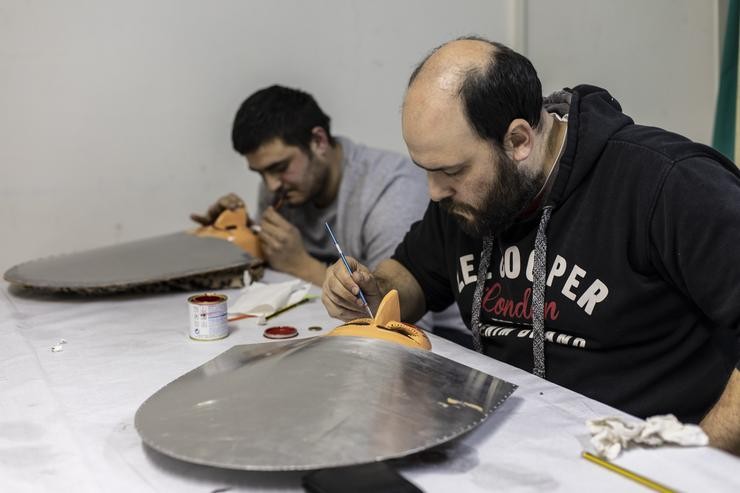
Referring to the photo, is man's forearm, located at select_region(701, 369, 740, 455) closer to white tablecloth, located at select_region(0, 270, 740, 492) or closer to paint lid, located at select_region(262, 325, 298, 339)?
white tablecloth, located at select_region(0, 270, 740, 492)

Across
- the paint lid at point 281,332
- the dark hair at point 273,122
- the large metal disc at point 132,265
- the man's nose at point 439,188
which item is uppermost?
the dark hair at point 273,122

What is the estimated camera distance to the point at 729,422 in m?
0.99

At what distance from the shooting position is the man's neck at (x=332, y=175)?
2092 millimetres

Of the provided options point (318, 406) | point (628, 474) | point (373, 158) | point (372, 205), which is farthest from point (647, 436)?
point (373, 158)

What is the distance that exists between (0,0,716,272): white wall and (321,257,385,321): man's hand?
47.8 inches

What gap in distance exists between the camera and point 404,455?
2.68ft

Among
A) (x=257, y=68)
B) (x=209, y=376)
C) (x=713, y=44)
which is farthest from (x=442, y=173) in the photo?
(x=713, y=44)

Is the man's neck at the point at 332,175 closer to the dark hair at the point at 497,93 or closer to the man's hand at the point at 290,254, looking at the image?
the man's hand at the point at 290,254

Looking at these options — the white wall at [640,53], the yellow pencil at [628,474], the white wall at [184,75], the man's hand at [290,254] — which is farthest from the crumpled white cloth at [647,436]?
the white wall at [640,53]

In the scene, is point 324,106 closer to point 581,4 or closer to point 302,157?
point 302,157

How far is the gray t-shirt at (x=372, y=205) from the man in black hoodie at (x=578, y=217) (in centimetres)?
58

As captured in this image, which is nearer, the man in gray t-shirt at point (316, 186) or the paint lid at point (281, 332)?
the paint lid at point (281, 332)

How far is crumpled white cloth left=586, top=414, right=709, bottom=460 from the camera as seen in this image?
86 cm

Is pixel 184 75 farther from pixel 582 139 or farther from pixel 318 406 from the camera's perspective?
pixel 318 406
